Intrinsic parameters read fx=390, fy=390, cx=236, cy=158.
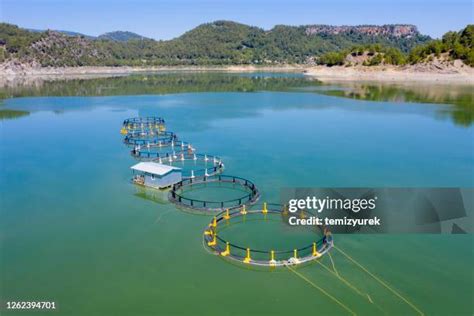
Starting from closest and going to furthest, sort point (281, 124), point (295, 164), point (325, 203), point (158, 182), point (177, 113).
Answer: point (325, 203), point (158, 182), point (295, 164), point (281, 124), point (177, 113)

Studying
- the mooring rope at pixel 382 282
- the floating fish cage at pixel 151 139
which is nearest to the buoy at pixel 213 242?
the mooring rope at pixel 382 282

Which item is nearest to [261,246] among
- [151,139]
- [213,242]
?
[213,242]

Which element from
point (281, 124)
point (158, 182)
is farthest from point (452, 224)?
point (281, 124)

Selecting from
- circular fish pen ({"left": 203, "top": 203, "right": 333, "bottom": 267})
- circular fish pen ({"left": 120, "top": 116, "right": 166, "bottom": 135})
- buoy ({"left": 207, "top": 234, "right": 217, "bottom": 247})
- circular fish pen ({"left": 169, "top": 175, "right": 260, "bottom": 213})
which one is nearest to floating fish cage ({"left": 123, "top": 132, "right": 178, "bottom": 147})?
circular fish pen ({"left": 120, "top": 116, "right": 166, "bottom": 135})

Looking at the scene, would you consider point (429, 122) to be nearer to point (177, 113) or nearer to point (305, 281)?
point (177, 113)

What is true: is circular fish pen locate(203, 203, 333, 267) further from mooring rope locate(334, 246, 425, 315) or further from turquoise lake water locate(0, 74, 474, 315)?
mooring rope locate(334, 246, 425, 315)

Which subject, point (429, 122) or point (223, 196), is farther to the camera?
point (429, 122)
